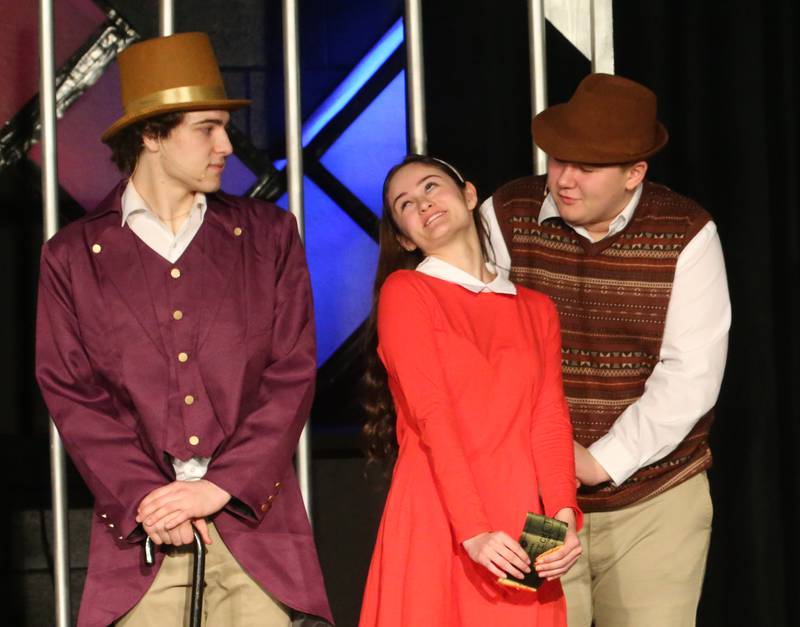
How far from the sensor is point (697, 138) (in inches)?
139

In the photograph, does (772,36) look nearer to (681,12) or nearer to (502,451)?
(681,12)

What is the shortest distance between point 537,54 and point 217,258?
106 centimetres

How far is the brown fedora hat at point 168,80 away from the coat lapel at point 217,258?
204 mm

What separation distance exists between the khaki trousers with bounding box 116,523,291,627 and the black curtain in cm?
126

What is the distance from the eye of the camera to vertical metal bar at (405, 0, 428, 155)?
3.29 m

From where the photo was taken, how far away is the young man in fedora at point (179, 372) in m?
2.57

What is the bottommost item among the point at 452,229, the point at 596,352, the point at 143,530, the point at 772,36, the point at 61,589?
the point at 61,589

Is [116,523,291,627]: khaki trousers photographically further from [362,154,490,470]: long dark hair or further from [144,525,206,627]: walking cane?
[362,154,490,470]: long dark hair

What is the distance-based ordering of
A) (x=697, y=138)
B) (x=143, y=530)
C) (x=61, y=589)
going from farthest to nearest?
(x=697, y=138) → (x=61, y=589) → (x=143, y=530)

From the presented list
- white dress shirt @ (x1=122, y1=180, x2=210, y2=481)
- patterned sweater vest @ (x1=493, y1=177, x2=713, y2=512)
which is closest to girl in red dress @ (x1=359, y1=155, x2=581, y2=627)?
patterned sweater vest @ (x1=493, y1=177, x2=713, y2=512)

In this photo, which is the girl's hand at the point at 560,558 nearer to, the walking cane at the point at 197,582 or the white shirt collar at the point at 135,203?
the walking cane at the point at 197,582

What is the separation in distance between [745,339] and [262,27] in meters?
1.48

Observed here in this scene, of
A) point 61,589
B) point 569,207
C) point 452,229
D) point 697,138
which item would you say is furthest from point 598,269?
point 61,589

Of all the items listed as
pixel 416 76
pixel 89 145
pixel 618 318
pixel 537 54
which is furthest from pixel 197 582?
pixel 89 145
